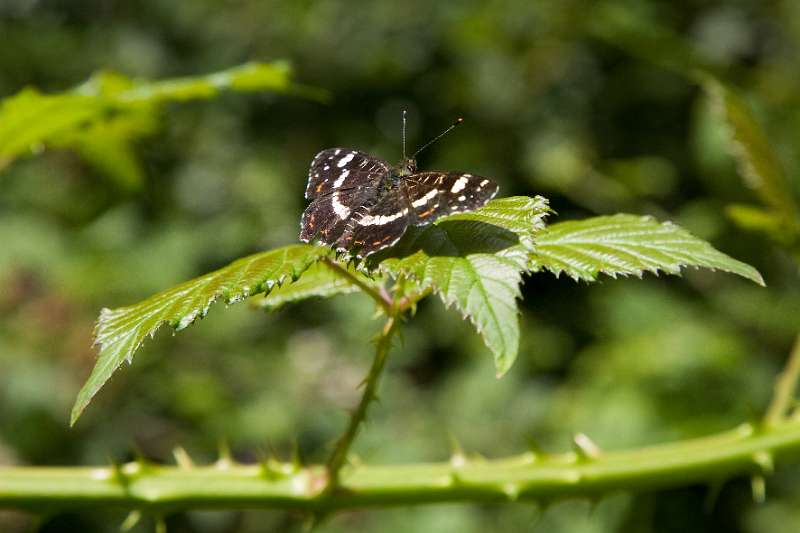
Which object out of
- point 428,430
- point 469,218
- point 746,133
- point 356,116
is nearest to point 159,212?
point 356,116

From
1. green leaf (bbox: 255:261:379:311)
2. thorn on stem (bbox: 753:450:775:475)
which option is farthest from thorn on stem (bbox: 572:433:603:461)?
green leaf (bbox: 255:261:379:311)

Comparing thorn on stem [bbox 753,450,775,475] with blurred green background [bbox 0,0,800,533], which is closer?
thorn on stem [bbox 753,450,775,475]

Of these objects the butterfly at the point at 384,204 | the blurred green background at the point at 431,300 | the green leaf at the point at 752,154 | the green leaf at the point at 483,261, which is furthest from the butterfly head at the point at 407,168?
the blurred green background at the point at 431,300

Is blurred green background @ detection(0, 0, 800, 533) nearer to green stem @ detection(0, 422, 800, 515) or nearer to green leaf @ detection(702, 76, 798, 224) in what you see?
green leaf @ detection(702, 76, 798, 224)

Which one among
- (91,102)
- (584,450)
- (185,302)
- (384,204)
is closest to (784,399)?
(584,450)

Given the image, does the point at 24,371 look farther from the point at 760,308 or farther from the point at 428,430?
the point at 760,308

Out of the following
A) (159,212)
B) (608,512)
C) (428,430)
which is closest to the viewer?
(608,512)

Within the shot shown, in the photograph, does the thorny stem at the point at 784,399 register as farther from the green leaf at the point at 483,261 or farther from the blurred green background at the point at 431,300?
the blurred green background at the point at 431,300
